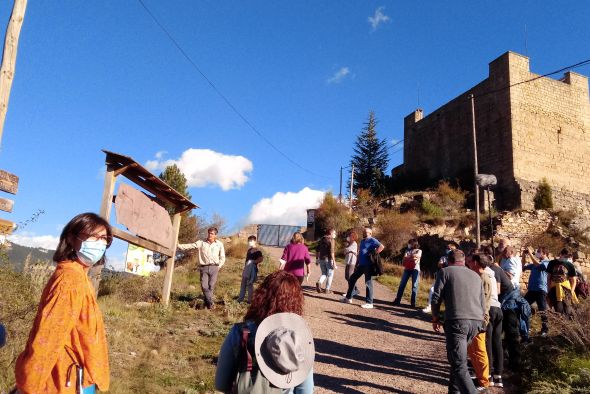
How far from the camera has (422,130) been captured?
35219 millimetres

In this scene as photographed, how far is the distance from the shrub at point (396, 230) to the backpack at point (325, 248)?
13197 millimetres

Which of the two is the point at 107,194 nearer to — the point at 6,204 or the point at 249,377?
the point at 6,204

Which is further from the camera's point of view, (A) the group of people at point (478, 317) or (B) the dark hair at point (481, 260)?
(B) the dark hair at point (481, 260)

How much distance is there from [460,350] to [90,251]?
3.92 meters

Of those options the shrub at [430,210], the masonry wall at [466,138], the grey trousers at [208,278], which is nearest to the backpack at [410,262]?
the grey trousers at [208,278]

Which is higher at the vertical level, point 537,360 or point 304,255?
point 304,255

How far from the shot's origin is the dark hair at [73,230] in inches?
107

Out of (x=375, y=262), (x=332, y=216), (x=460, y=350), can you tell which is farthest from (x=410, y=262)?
(x=332, y=216)

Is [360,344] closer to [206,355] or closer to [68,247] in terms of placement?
[206,355]

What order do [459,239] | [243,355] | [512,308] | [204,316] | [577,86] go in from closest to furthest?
[243,355]
[512,308]
[204,316]
[459,239]
[577,86]

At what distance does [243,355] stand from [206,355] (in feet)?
14.3

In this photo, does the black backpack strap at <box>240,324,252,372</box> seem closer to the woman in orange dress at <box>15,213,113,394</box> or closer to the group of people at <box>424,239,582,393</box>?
the woman in orange dress at <box>15,213,113,394</box>

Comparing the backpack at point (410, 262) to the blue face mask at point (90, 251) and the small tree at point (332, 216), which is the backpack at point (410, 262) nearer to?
the blue face mask at point (90, 251)

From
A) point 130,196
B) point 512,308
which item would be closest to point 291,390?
point 512,308
